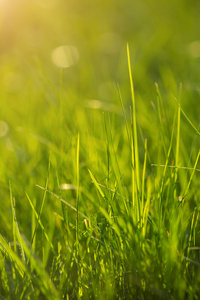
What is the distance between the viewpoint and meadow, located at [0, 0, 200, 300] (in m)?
0.75

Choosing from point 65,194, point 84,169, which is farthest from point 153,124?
point 65,194

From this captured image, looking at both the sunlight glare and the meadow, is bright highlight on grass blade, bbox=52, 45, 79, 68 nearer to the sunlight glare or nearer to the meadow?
the meadow

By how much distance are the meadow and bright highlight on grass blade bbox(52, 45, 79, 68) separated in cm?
1

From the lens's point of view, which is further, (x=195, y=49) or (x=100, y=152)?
(x=195, y=49)

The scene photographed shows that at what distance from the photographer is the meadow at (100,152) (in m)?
0.75

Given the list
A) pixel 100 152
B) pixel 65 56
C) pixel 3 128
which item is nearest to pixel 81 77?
pixel 65 56

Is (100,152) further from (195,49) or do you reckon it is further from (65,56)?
(65,56)

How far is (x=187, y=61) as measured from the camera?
85.4 inches

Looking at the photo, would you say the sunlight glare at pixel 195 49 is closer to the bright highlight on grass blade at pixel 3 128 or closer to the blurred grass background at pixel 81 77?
the blurred grass background at pixel 81 77

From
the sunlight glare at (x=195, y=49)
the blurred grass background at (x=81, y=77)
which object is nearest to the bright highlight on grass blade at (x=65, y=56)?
the blurred grass background at (x=81, y=77)

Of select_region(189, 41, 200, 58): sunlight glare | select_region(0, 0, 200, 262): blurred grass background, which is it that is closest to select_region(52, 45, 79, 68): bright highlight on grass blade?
select_region(0, 0, 200, 262): blurred grass background

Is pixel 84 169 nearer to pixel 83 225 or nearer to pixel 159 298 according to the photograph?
pixel 83 225

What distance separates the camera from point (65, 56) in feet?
8.48

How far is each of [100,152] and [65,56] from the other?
5.47ft
